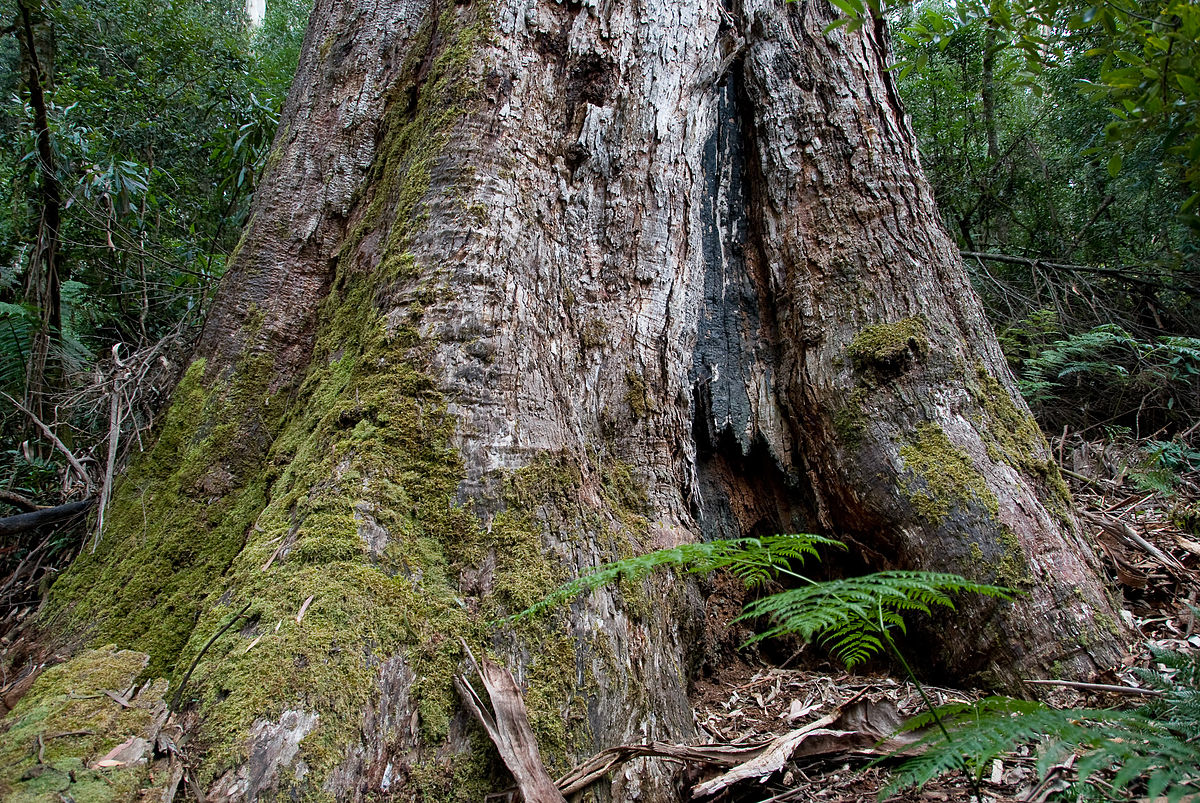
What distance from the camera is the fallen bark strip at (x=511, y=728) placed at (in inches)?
49.6

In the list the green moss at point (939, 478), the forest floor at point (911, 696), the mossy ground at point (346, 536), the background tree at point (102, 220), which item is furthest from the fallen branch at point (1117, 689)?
the background tree at point (102, 220)

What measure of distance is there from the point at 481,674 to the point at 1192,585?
261 centimetres

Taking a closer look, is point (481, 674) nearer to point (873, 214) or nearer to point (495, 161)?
point (495, 161)

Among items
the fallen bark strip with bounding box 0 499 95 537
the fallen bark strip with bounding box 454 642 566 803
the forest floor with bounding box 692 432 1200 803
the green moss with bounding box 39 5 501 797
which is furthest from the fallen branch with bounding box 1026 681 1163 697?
the fallen bark strip with bounding box 0 499 95 537

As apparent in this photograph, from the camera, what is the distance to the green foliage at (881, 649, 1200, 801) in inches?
34.3

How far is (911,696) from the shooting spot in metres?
1.89

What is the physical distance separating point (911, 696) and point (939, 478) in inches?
27.8

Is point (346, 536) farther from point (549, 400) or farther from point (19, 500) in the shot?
point (19, 500)

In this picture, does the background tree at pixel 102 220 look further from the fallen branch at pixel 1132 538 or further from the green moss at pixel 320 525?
the fallen branch at pixel 1132 538

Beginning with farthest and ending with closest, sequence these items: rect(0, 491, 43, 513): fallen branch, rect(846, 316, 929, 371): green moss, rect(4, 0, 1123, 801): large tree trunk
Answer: rect(0, 491, 43, 513): fallen branch < rect(846, 316, 929, 371): green moss < rect(4, 0, 1123, 801): large tree trunk

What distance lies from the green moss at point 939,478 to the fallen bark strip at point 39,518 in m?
3.17

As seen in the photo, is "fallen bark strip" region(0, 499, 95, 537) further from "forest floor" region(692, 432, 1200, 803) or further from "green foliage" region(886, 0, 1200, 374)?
"green foliage" region(886, 0, 1200, 374)

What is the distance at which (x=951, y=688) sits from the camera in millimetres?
1955

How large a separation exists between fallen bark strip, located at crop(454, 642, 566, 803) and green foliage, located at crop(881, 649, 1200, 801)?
26.3 inches
